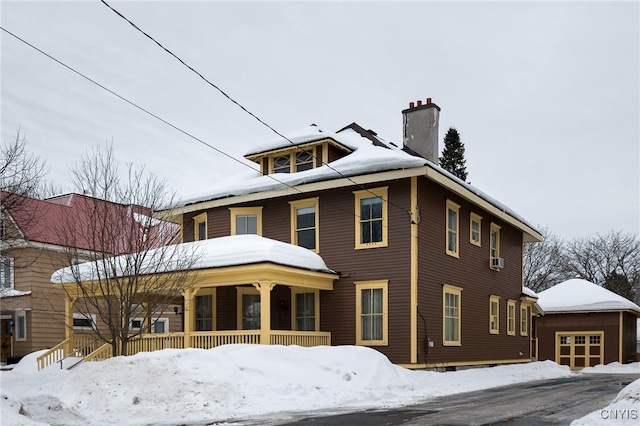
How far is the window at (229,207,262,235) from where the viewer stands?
23.3 m

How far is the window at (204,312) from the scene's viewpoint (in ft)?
76.7

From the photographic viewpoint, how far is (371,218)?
20.8 m

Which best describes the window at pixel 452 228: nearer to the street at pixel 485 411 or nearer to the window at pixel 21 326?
the street at pixel 485 411

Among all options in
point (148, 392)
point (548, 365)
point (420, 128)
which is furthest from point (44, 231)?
point (548, 365)

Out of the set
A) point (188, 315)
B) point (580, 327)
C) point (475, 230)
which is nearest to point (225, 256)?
point (188, 315)

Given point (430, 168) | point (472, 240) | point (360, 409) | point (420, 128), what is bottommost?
point (360, 409)

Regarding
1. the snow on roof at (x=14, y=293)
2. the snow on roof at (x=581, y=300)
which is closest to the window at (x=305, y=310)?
the snow on roof at (x=14, y=293)

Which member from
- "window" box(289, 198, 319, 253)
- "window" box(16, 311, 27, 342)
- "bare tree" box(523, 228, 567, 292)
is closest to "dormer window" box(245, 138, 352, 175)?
"window" box(289, 198, 319, 253)

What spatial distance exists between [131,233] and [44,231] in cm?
1561

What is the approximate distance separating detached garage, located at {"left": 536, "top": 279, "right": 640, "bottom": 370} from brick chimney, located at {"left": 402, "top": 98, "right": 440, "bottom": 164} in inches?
636

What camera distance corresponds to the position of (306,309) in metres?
21.6

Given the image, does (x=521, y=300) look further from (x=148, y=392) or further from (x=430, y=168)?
(x=148, y=392)

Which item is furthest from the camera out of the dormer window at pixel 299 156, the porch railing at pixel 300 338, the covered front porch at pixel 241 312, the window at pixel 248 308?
the dormer window at pixel 299 156

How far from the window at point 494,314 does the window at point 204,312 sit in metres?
11.0
